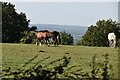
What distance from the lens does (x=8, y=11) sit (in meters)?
68.2

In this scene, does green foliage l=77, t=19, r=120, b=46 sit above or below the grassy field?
above

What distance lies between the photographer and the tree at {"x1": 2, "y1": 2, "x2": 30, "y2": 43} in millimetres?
63688

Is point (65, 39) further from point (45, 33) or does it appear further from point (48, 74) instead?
point (48, 74)

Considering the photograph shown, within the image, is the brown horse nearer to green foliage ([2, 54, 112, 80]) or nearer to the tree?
green foliage ([2, 54, 112, 80])

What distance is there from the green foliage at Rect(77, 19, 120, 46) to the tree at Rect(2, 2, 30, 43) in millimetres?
13915

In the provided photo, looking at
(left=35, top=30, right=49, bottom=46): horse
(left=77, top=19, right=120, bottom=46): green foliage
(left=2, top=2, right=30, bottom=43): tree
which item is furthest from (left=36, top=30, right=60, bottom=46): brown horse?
(left=77, top=19, right=120, bottom=46): green foliage

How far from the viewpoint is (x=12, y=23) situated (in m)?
68.0

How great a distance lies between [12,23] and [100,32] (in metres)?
19.2

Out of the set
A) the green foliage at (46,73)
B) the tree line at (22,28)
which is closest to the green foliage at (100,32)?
the tree line at (22,28)

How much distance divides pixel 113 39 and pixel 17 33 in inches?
1585

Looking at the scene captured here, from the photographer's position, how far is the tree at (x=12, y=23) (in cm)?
6369

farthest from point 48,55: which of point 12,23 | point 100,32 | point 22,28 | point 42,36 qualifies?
point 100,32

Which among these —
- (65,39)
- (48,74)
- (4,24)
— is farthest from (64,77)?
(65,39)

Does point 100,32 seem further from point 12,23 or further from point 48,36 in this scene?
point 48,36
